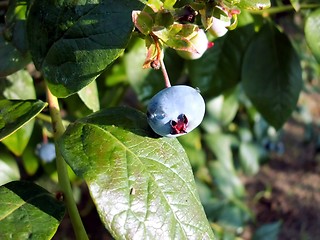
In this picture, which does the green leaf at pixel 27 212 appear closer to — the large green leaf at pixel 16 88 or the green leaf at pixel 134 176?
the green leaf at pixel 134 176

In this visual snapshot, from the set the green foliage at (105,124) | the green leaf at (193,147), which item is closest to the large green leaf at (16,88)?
the green foliage at (105,124)

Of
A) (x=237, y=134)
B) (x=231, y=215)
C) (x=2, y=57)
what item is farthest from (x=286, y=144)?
(x=2, y=57)

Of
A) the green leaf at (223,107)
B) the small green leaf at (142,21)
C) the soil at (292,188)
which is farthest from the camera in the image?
the soil at (292,188)

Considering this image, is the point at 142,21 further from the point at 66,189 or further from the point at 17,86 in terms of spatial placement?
the point at 17,86

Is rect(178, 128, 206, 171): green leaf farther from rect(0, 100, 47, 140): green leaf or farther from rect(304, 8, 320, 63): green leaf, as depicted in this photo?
rect(0, 100, 47, 140): green leaf

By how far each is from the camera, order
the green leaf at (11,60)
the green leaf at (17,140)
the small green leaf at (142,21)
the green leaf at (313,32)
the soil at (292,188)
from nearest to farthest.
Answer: the small green leaf at (142,21), the green leaf at (11,60), the green leaf at (313,32), the green leaf at (17,140), the soil at (292,188)

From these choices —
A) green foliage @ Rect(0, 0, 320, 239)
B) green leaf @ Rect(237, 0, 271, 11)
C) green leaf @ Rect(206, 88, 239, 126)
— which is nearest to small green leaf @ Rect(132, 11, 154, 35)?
green foliage @ Rect(0, 0, 320, 239)
